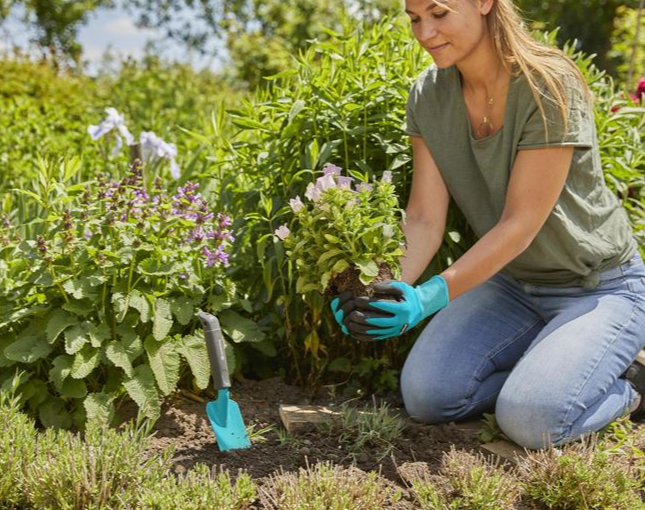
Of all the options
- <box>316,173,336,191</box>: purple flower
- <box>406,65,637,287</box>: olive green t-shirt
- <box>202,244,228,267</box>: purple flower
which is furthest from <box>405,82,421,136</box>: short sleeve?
<box>202,244,228,267</box>: purple flower

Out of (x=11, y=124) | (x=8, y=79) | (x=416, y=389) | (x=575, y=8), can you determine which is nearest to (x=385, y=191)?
(x=416, y=389)

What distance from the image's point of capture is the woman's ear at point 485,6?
7.74 feet

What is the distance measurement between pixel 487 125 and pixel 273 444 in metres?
1.12

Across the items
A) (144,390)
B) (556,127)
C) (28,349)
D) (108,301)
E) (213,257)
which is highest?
(556,127)

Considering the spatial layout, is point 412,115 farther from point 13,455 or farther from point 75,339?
point 13,455

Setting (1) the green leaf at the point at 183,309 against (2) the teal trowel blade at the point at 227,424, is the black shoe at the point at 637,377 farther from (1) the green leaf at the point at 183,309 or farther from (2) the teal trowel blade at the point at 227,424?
(1) the green leaf at the point at 183,309

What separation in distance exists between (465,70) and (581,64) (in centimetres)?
92

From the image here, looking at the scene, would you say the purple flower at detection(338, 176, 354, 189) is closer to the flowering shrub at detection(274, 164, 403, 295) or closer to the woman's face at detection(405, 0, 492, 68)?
the flowering shrub at detection(274, 164, 403, 295)

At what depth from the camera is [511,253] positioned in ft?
7.73

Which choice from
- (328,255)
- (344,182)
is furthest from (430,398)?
(344,182)

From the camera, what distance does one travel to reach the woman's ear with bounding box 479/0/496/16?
2359 mm

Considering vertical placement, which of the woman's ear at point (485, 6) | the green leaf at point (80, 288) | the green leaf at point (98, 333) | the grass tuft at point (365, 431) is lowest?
the grass tuft at point (365, 431)

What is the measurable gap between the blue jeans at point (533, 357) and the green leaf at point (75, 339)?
983 millimetres

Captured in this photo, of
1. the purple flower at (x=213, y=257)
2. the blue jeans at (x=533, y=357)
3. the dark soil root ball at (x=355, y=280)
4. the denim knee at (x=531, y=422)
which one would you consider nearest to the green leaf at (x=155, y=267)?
the purple flower at (x=213, y=257)
